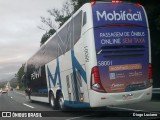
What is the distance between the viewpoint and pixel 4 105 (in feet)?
23.4

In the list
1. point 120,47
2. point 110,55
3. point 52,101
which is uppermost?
point 120,47

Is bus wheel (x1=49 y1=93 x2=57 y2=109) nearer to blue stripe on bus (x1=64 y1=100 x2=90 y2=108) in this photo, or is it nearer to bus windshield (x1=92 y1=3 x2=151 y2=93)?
blue stripe on bus (x1=64 y1=100 x2=90 y2=108)

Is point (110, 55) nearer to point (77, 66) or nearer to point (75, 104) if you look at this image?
point (77, 66)

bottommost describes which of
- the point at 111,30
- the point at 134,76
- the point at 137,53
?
Answer: the point at 134,76

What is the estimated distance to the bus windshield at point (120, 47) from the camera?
7.42 metres

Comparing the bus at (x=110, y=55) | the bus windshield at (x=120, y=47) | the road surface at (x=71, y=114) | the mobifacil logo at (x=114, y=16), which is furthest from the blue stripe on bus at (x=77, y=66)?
the mobifacil logo at (x=114, y=16)

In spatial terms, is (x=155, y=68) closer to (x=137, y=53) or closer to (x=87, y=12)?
(x=137, y=53)

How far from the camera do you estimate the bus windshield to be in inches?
292

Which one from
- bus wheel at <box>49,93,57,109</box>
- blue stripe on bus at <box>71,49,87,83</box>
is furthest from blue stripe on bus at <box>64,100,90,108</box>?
blue stripe on bus at <box>71,49,87,83</box>

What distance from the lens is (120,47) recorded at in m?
7.43

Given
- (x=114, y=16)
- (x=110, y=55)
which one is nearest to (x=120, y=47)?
(x=110, y=55)

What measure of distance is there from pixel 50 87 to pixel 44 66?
0.67 metres

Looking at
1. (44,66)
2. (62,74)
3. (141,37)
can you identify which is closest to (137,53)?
(141,37)

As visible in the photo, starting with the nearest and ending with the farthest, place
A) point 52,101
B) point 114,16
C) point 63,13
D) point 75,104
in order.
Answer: point 114,16, point 75,104, point 52,101, point 63,13
